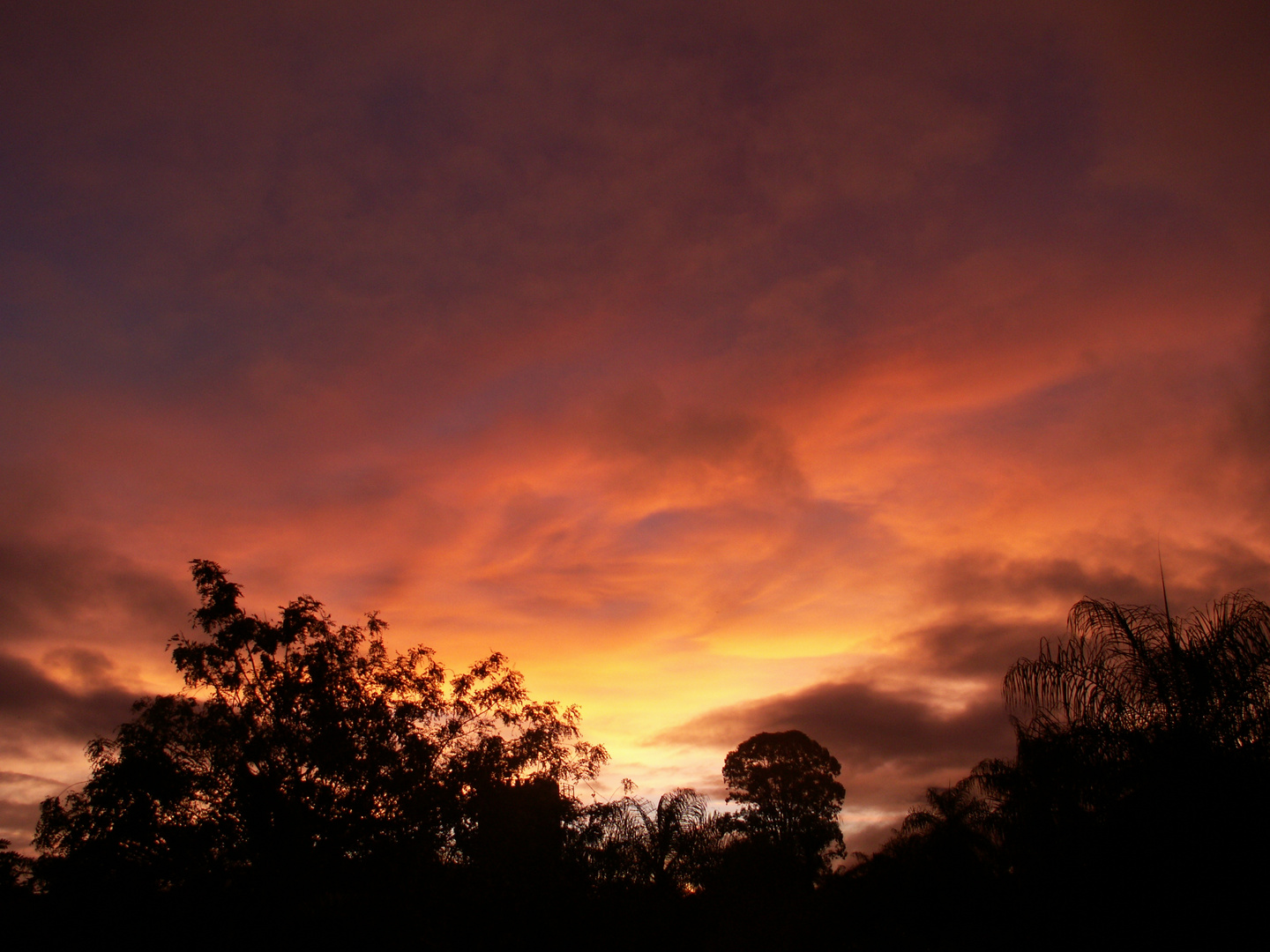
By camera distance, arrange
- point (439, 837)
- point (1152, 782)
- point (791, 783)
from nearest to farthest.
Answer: point (1152, 782) < point (439, 837) < point (791, 783)

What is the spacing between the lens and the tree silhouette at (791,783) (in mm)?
50625

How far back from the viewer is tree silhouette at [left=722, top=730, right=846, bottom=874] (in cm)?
5062

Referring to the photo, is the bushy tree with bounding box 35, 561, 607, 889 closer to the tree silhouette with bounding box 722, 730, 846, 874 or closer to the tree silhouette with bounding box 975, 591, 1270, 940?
the tree silhouette with bounding box 975, 591, 1270, 940

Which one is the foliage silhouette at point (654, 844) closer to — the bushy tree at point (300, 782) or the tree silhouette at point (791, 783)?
the bushy tree at point (300, 782)

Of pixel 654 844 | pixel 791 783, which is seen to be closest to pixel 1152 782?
pixel 654 844

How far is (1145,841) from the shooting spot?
1143 cm

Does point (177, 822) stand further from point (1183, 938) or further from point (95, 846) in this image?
point (1183, 938)

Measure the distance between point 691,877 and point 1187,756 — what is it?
18.6m

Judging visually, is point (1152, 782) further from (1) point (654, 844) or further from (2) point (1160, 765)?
(1) point (654, 844)

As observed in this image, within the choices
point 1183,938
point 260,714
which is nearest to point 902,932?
point 1183,938

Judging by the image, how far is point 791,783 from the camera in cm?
5447

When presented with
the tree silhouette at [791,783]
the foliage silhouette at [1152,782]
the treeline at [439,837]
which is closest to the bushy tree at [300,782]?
the treeline at [439,837]

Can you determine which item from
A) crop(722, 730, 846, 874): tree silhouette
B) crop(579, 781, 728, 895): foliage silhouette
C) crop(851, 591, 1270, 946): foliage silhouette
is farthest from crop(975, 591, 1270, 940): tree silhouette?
crop(722, 730, 846, 874): tree silhouette

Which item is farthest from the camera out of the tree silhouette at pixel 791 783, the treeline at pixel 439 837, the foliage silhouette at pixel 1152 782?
the tree silhouette at pixel 791 783
